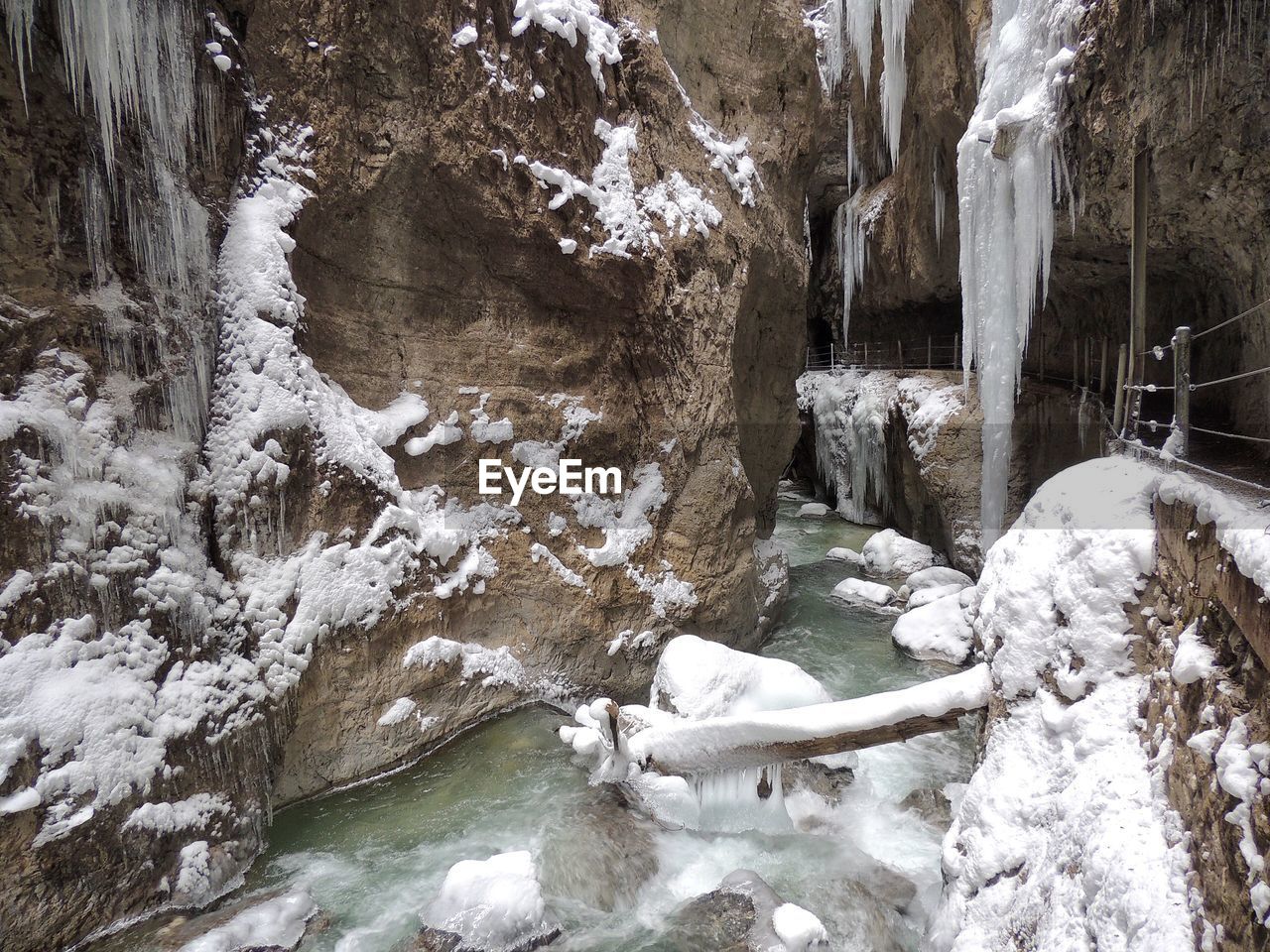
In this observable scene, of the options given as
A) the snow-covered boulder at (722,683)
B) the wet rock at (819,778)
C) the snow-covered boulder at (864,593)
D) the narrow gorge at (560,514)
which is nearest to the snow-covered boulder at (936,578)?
the snow-covered boulder at (864,593)

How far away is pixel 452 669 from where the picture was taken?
6.48 m

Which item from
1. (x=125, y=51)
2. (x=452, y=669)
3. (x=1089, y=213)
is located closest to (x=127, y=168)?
(x=125, y=51)

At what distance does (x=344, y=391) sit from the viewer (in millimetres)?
6145

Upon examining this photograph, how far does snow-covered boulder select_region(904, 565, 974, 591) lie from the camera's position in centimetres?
1038

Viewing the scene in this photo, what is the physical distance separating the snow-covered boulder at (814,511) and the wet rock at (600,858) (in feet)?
41.3

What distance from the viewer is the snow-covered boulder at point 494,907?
13.5 ft

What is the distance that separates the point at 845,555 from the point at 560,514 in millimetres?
7656

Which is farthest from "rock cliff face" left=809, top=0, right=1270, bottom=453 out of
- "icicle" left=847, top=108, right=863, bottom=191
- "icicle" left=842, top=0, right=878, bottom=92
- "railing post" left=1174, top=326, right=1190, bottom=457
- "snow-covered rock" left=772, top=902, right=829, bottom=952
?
"snow-covered rock" left=772, top=902, right=829, bottom=952

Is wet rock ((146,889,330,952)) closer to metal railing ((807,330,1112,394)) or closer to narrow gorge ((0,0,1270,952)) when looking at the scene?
narrow gorge ((0,0,1270,952))

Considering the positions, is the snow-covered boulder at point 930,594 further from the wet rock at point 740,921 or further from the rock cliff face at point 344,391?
the wet rock at point 740,921

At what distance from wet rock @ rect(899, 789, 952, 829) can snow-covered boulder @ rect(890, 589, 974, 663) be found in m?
3.10

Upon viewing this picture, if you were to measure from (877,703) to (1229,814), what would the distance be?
2.35 meters

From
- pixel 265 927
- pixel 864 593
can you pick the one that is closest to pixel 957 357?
pixel 864 593

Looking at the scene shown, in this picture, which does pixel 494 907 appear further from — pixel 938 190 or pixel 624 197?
pixel 938 190
